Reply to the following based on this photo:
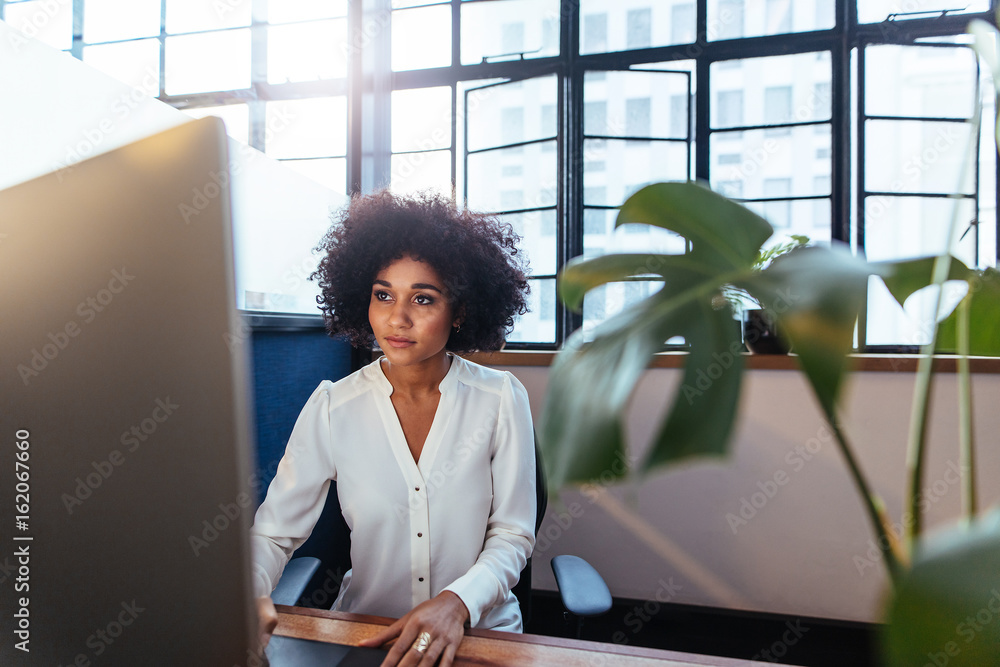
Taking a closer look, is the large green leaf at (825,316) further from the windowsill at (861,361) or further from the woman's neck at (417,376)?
the windowsill at (861,361)

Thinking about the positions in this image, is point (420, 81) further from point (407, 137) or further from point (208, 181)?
point (208, 181)

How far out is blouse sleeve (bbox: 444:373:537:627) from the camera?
3.52ft

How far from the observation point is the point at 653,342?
0.87ft

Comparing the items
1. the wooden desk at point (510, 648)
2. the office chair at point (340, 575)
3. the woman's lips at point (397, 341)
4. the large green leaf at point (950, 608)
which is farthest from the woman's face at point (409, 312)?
the large green leaf at point (950, 608)

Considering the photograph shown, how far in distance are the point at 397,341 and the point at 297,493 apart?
Answer: 0.38 m

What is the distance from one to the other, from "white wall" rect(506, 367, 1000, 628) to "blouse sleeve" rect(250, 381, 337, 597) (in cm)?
109

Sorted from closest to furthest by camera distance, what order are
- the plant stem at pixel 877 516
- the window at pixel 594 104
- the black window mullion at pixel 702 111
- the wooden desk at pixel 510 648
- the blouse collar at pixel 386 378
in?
the plant stem at pixel 877 516 < the wooden desk at pixel 510 648 < the blouse collar at pixel 386 378 < the window at pixel 594 104 < the black window mullion at pixel 702 111

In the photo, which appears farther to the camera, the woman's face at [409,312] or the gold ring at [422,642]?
the woman's face at [409,312]

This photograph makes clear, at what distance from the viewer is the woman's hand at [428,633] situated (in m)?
0.71

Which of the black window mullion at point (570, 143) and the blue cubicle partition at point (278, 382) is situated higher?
the black window mullion at point (570, 143)

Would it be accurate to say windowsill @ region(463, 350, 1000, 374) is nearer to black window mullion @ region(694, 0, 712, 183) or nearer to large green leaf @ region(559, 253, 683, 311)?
black window mullion @ region(694, 0, 712, 183)

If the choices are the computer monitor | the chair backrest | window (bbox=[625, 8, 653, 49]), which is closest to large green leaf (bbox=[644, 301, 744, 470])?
the computer monitor

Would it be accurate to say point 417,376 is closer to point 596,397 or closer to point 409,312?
point 409,312

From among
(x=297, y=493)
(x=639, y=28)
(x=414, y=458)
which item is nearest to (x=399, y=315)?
(x=414, y=458)
